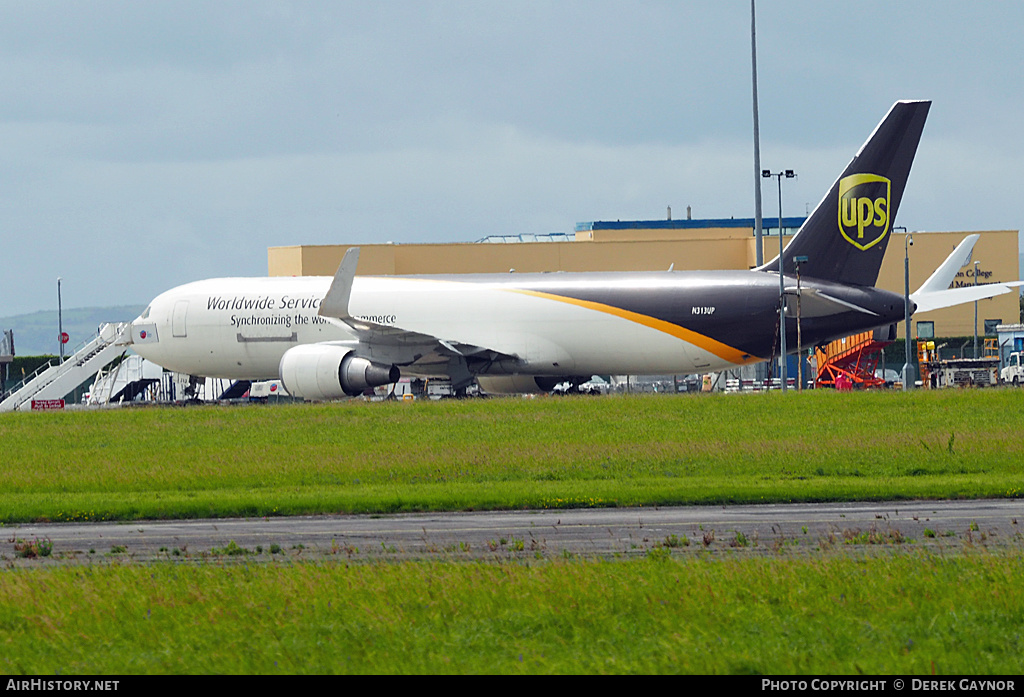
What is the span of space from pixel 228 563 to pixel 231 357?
35.9 meters

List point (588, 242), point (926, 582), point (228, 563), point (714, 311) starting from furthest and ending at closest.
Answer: point (588, 242) < point (714, 311) < point (228, 563) < point (926, 582)

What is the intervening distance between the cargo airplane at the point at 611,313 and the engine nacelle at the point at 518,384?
1421mm

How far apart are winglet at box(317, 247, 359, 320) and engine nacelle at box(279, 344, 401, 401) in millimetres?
1667

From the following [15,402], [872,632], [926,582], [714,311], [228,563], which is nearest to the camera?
[872,632]

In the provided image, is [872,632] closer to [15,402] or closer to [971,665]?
[971,665]

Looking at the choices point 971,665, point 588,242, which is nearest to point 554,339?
point 971,665

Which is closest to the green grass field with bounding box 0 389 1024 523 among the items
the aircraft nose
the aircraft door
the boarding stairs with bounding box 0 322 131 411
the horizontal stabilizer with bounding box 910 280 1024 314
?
the horizontal stabilizer with bounding box 910 280 1024 314

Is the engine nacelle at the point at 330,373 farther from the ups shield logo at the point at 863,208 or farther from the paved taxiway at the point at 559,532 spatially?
the paved taxiway at the point at 559,532

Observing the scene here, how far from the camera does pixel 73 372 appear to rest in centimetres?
5678

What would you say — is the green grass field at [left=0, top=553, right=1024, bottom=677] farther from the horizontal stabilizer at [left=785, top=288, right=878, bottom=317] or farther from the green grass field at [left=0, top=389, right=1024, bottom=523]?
the horizontal stabilizer at [left=785, top=288, right=878, bottom=317]

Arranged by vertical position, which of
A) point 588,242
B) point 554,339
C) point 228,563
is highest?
point 588,242

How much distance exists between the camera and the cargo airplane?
4503cm

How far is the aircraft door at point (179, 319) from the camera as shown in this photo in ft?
168

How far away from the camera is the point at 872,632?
10695mm
